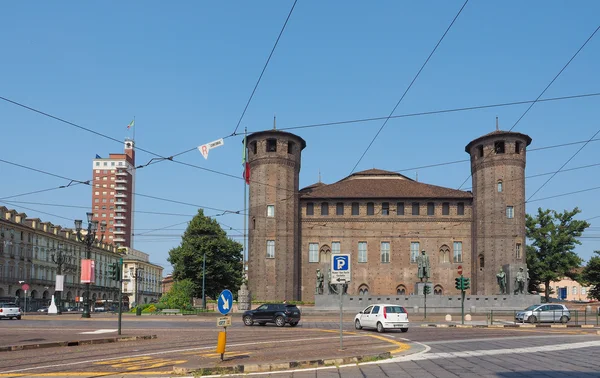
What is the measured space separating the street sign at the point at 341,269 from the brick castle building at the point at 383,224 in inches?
1869

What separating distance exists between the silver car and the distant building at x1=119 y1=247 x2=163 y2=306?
300 ft

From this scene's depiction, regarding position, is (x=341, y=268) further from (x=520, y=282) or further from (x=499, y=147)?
(x=499, y=147)

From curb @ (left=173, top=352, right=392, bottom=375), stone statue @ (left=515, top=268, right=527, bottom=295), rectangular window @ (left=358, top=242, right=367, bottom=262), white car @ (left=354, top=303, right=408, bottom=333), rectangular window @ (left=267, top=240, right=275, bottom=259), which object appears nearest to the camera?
curb @ (left=173, top=352, right=392, bottom=375)

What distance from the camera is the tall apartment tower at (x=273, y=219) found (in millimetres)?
62875

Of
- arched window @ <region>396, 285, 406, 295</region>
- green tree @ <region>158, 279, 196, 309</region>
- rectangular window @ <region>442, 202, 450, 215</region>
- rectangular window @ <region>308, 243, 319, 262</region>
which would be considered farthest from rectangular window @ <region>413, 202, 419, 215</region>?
green tree @ <region>158, 279, 196, 309</region>

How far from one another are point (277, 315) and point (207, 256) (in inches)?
1354

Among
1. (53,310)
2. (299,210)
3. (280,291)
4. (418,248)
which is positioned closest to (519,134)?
(418,248)

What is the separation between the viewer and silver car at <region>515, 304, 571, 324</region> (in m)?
38.3

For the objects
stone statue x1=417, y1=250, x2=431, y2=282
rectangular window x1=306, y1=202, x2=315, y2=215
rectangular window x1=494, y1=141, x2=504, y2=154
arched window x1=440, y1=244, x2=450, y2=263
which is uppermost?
rectangular window x1=494, y1=141, x2=504, y2=154

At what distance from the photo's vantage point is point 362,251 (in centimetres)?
6844

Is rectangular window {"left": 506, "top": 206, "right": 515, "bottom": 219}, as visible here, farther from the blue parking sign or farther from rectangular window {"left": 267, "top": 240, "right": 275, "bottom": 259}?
the blue parking sign

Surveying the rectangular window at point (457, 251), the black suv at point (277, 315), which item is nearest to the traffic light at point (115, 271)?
the black suv at point (277, 315)

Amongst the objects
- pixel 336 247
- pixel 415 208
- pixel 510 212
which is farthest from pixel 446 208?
pixel 336 247

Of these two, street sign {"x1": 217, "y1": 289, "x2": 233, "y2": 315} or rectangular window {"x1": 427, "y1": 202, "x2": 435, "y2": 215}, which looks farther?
rectangular window {"x1": 427, "y1": 202, "x2": 435, "y2": 215}
